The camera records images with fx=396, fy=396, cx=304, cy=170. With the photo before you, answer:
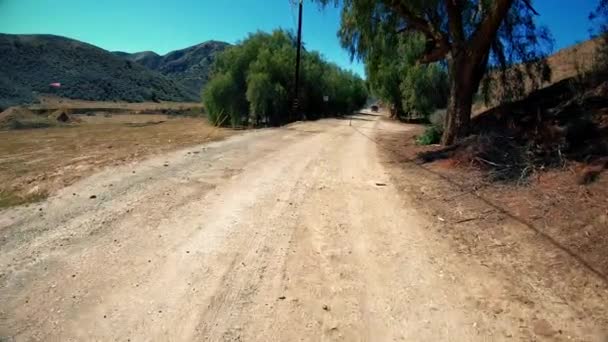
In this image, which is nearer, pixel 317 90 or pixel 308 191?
pixel 308 191

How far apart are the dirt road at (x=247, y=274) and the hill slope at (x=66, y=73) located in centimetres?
7378

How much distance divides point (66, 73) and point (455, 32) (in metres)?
97.6

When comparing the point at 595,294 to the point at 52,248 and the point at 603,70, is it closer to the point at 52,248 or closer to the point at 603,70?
the point at 52,248

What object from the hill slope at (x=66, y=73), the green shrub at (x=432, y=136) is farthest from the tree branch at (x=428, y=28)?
the hill slope at (x=66, y=73)

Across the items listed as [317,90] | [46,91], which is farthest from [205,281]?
[46,91]

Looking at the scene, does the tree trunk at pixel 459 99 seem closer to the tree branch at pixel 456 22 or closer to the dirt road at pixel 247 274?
the tree branch at pixel 456 22

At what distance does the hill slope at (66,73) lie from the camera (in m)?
76.6

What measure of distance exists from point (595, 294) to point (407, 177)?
17.6ft

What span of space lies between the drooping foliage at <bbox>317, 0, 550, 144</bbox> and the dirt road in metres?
5.17

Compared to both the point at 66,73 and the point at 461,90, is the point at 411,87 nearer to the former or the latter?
the point at 461,90

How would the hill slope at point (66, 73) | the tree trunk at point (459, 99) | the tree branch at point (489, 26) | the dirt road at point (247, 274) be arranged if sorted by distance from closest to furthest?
1. the dirt road at point (247, 274)
2. the tree branch at point (489, 26)
3. the tree trunk at point (459, 99)
4. the hill slope at point (66, 73)

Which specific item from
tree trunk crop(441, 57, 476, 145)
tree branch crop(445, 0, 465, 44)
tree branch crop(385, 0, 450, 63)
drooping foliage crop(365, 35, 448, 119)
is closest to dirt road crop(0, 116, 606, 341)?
tree trunk crop(441, 57, 476, 145)

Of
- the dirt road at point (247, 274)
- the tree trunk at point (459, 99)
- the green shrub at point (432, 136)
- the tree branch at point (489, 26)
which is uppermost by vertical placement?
the tree branch at point (489, 26)

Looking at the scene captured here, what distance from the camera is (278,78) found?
30359 mm
